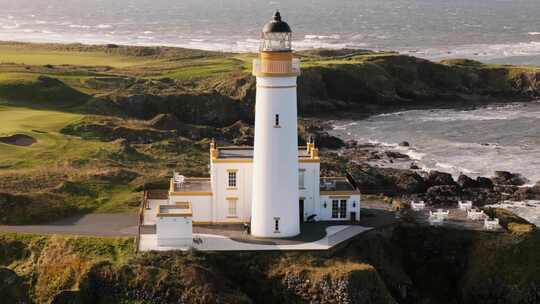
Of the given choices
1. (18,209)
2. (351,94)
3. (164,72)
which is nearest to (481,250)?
(18,209)

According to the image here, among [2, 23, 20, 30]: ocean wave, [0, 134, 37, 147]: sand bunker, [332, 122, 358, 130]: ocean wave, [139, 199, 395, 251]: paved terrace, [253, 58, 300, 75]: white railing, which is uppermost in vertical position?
[2, 23, 20, 30]: ocean wave

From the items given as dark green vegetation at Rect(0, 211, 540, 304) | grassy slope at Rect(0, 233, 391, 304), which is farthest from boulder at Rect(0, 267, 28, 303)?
grassy slope at Rect(0, 233, 391, 304)

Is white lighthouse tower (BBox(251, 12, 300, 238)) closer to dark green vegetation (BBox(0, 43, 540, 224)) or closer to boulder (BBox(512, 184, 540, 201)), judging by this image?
dark green vegetation (BBox(0, 43, 540, 224))

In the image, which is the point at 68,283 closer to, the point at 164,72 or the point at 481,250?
the point at 481,250

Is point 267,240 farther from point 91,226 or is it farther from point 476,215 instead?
point 476,215

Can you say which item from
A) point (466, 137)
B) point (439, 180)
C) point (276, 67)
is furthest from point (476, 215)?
point (466, 137)
